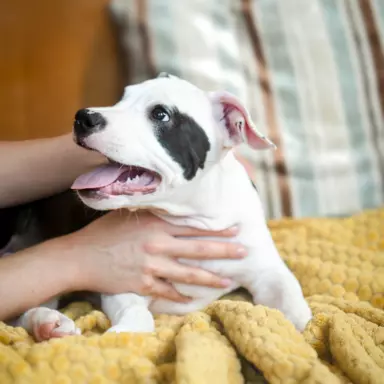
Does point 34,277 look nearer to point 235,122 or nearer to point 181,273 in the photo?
point 181,273

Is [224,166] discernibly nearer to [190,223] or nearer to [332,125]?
[190,223]

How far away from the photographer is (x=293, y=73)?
1746 millimetres

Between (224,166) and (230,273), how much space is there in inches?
8.2

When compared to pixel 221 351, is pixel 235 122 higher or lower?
higher

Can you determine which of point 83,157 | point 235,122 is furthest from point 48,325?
point 235,122

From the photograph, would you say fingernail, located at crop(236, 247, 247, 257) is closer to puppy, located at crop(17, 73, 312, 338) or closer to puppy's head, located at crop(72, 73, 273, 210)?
puppy, located at crop(17, 73, 312, 338)

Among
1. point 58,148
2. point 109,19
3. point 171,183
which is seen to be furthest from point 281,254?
point 109,19

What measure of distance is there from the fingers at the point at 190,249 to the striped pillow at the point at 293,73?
0.54 meters

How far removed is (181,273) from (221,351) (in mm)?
309

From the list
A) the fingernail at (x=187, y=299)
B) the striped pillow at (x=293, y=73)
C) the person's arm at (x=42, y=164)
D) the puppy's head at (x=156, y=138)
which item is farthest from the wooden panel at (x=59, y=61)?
the fingernail at (x=187, y=299)

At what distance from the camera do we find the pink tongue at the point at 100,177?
3.40 feet

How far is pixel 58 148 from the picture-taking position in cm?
125

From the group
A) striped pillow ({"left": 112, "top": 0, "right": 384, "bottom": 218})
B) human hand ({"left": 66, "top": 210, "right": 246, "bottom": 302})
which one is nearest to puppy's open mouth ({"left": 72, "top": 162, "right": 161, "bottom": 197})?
human hand ({"left": 66, "top": 210, "right": 246, "bottom": 302})

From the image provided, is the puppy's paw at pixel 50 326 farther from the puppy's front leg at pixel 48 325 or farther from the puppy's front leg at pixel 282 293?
the puppy's front leg at pixel 282 293
